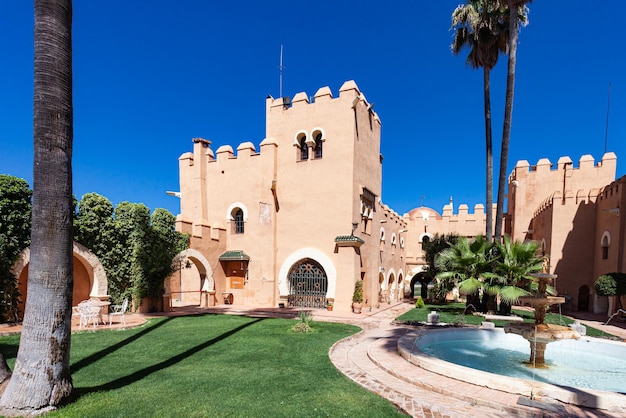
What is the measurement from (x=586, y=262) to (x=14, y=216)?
91.4 ft

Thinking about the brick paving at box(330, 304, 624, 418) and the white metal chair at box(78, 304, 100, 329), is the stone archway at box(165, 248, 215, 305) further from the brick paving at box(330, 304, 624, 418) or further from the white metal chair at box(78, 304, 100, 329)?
the brick paving at box(330, 304, 624, 418)

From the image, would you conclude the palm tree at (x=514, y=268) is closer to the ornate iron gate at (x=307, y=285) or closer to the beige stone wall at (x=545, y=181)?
the ornate iron gate at (x=307, y=285)

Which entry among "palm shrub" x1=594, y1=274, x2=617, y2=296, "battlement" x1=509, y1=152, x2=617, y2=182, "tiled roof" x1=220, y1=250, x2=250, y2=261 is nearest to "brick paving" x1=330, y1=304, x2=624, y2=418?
"tiled roof" x1=220, y1=250, x2=250, y2=261

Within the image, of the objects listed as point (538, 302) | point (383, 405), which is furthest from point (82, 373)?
point (538, 302)

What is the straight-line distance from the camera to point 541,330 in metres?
7.25

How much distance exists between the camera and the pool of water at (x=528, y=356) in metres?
6.91

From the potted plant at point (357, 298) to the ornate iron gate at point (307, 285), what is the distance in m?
1.82

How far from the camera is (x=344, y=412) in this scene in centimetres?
486

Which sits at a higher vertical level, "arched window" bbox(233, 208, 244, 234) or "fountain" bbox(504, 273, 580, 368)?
"arched window" bbox(233, 208, 244, 234)

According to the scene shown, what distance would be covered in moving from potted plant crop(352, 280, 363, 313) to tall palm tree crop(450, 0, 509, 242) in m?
7.61

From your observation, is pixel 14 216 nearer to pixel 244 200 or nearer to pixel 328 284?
pixel 244 200

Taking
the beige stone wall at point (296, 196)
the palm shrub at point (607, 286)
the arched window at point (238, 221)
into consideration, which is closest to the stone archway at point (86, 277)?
the beige stone wall at point (296, 196)

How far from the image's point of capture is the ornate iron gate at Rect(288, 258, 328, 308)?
17891mm

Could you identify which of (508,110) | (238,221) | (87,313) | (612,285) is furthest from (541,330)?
(238,221)
